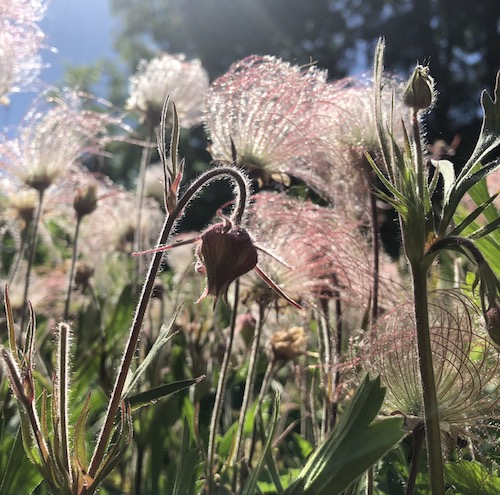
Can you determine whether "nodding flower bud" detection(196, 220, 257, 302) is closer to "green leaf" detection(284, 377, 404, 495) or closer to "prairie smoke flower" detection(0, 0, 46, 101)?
"green leaf" detection(284, 377, 404, 495)

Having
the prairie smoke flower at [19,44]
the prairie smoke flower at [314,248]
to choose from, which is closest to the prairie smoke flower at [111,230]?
the prairie smoke flower at [19,44]

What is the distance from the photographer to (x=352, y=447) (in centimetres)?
59

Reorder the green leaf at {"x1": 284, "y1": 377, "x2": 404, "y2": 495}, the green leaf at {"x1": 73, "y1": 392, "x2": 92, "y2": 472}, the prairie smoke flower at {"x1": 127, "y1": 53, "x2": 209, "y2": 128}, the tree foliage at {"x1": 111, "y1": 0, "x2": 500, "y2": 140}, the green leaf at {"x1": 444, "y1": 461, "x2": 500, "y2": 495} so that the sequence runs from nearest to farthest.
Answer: the green leaf at {"x1": 284, "y1": 377, "x2": 404, "y2": 495} < the green leaf at {"x1": 73, "y1": 392, "x2": 92, "y2": 472} < the green leaf at {"x1": 444, "y1": 461, "x2": 500, "y2": 495} < the prairie smoke flower at {"x1": 127, "y1": 53, "x2": 209, "y2": 128} < the tree foliage at {"x1": 111, "y1": 0, "x2": 500, "y2": 140}

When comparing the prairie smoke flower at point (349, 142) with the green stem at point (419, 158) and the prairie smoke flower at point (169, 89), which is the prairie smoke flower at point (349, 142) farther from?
the prairie smoke flower at point (169, 89)

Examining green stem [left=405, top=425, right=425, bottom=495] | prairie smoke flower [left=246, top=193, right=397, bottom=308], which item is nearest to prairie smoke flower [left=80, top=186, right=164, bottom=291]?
prairie smoke flower [left=246, top=193, right=397, bottom=308]

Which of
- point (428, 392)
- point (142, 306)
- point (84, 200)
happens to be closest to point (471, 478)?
point (428, 392)

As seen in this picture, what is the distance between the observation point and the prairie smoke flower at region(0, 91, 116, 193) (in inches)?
62.6

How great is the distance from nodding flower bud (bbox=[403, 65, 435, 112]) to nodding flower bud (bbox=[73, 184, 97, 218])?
99 centimetres

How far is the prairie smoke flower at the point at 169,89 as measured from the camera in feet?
5.91

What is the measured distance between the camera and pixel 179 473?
767mm

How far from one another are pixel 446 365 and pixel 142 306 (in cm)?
43

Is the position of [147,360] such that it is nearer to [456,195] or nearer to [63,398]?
[63,398]

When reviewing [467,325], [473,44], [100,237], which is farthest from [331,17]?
[467,325]

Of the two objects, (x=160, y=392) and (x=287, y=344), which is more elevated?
(x=287, y=344)
